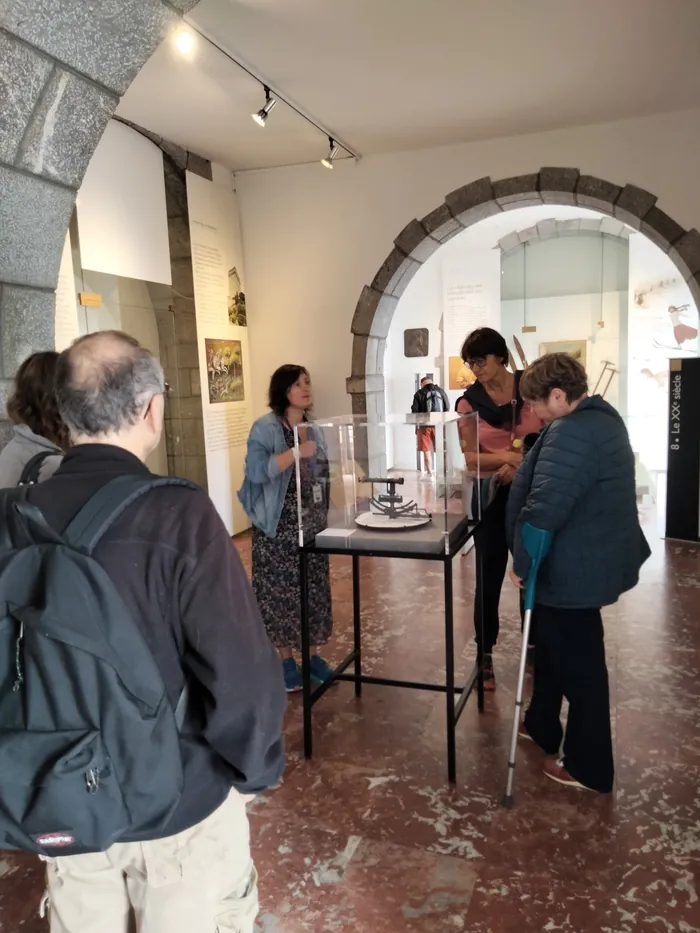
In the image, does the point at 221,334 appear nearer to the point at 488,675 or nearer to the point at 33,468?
the point at 488,675

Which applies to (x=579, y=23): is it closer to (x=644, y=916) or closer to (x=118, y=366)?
(x=118, y=366)

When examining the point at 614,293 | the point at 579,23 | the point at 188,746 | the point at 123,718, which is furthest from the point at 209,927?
the point at 614,293

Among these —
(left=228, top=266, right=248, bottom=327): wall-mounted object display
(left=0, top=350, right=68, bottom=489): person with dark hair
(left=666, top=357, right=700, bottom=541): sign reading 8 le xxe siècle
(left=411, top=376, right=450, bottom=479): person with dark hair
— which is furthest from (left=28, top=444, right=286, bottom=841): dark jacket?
(left=411, top=376, right=450, bottom=479): person with dark hair

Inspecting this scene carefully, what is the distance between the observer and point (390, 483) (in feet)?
8.81

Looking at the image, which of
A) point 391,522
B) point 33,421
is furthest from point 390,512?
point 33,421

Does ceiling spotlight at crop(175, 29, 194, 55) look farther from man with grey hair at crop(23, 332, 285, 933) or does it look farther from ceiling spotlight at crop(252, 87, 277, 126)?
man with grey hair at crop(23, 332, 285, 933)

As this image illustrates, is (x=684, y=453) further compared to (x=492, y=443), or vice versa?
(x=684, y=453)

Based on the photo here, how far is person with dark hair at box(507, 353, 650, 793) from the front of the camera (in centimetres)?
223

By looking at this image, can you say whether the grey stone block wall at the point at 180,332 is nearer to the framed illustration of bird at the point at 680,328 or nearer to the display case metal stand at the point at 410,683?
the display case metal stand at the point at 410,683

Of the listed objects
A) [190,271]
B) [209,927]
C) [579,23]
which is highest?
[579,23]

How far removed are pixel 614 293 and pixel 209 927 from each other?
9177 millimetres

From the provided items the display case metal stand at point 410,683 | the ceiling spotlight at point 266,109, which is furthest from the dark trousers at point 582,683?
the ceiling spotlight at point 266,109

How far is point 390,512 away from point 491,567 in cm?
75

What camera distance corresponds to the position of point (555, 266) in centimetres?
943
